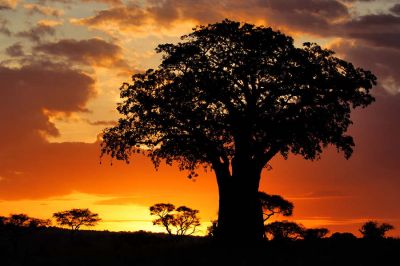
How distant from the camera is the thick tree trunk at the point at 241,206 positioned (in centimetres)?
3766

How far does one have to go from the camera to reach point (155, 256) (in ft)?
116

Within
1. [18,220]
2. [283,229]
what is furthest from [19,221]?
[283,229]

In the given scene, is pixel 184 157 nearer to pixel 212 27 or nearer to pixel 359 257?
pixel 212 27

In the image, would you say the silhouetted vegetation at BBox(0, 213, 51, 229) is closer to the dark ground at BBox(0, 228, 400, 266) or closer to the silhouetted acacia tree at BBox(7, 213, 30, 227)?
the silhouetted acacia tree at BBox(7, 213, 30, 227)

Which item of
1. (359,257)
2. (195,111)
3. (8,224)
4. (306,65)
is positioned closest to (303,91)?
(306,65)

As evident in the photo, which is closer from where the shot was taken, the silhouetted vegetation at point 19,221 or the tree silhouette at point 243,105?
the tree silhouette at point 243,105

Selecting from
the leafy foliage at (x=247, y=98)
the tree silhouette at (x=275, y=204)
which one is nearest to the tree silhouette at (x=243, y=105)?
the leafy foliage at (x=247, y=98)

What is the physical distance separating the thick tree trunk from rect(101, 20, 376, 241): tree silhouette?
0.19 ft

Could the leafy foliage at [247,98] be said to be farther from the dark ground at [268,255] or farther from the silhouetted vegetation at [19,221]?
the silhouetted vegetation at [19,221]

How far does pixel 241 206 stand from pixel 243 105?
599cm

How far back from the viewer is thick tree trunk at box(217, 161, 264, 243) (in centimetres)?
3766

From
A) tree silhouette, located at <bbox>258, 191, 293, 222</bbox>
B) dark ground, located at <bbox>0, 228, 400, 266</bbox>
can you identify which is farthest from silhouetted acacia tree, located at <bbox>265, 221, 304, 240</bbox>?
dark ground, located at <bbox>0, 228, 400, 266</bbox>

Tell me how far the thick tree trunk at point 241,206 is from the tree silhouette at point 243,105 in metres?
0.06

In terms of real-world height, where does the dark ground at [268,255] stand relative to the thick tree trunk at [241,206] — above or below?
below
